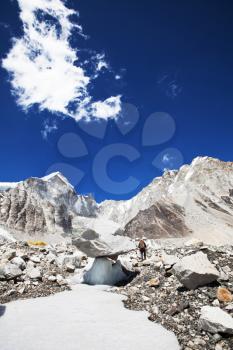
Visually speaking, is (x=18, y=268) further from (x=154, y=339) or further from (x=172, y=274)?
(x=154, y=339)

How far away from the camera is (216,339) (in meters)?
8.42

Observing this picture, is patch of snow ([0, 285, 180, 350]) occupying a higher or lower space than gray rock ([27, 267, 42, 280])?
lower

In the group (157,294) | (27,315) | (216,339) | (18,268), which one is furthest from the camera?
(18,268)

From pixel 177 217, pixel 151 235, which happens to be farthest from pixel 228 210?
pixel 151 235

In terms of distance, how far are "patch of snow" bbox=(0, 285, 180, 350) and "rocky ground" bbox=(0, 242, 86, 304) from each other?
121cm

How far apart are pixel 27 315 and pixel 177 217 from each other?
158m

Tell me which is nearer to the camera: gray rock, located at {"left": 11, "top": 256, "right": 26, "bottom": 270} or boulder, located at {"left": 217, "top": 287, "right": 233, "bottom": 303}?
boulder, located at {"left": 217, "top": 287, "right": 233, "bottom": 303}

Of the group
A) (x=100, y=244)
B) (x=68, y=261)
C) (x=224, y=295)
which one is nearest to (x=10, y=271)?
(x=68, y=261)

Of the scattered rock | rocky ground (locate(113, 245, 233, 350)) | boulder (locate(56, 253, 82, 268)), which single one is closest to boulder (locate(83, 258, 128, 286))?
rocky ground (locate(113, 245, 233, 350))

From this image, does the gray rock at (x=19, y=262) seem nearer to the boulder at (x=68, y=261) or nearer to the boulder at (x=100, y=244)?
the boulder at (x=68, y=261)

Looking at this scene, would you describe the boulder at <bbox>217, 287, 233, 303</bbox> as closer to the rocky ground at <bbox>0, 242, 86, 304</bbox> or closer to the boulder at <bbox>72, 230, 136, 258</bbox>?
the boulder at <bbox>72, 230, 136, 258</bbox>

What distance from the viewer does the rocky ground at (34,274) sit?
13138 millimetres

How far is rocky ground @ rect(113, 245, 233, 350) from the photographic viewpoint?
28.0ft

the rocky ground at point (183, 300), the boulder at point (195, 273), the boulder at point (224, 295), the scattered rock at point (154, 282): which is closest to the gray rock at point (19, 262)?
the rocky ground at point (183, 300)
